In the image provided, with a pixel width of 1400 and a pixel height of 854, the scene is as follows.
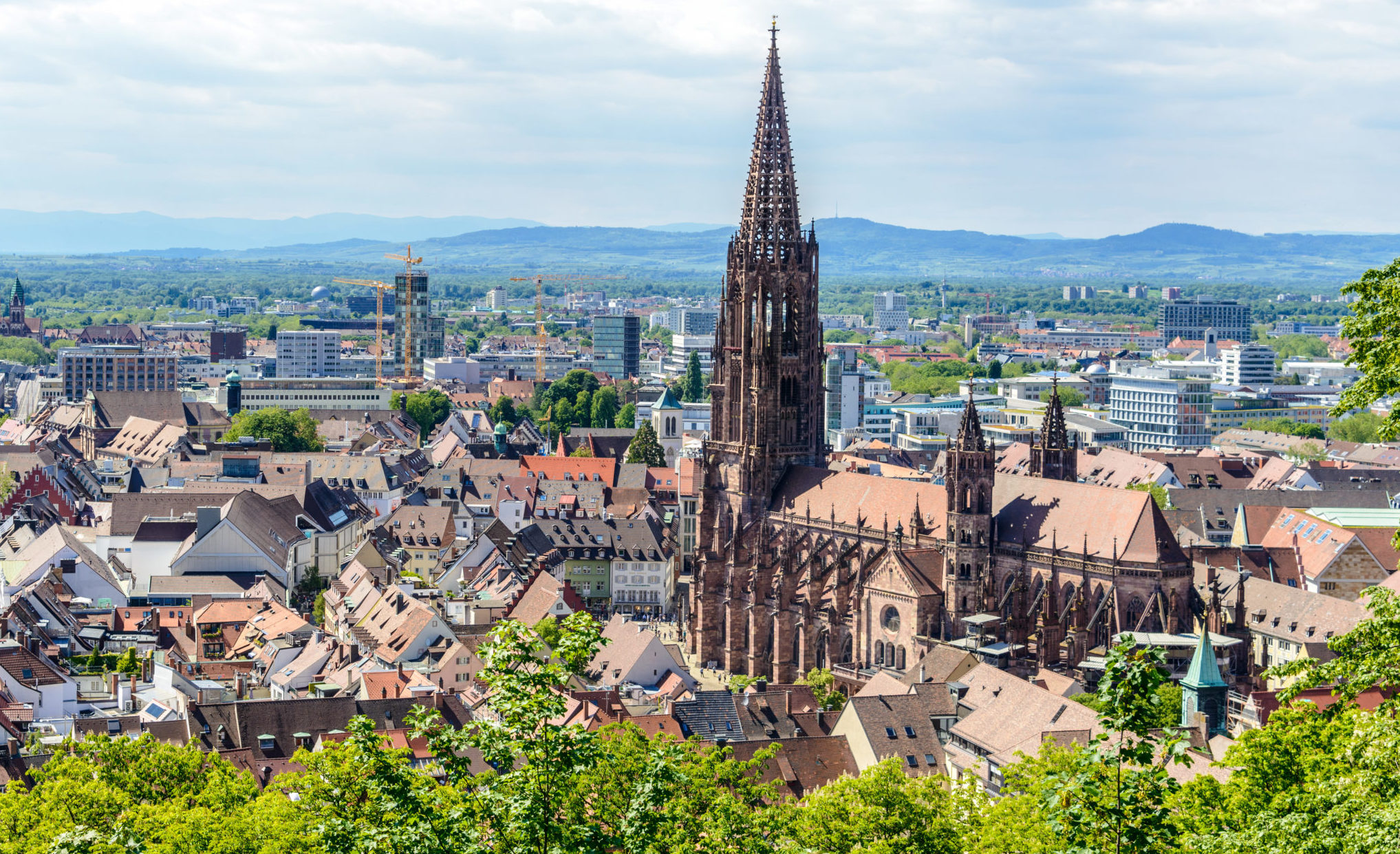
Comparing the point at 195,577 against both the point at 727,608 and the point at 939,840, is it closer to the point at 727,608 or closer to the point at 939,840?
the point at 727,608

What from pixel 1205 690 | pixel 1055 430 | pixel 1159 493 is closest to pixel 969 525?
pixel 1055 430

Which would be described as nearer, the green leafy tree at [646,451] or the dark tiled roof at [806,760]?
the dark tiled roof at [806,760]

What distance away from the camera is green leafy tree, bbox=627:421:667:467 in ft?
637

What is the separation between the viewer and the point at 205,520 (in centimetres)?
12625

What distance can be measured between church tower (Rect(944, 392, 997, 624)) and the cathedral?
9 centimetres

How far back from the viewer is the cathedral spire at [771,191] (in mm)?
116812

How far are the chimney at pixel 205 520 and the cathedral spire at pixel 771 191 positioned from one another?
4235 centimetres

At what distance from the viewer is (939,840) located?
50.4 metres

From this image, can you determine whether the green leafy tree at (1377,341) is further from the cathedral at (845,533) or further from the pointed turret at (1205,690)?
the cathedral at (845,533)

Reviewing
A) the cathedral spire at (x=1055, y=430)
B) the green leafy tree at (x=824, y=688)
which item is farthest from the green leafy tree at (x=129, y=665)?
the cathedral spire at (x=1055, y=430)

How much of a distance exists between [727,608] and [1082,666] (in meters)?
32.4

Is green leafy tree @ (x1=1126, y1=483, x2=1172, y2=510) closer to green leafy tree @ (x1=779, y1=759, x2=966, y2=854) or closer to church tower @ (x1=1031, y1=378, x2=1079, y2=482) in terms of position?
church tower @ (x1=1031, y1=378, x2=1079, y2=482)

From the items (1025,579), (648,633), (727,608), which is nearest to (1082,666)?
(1025,579)

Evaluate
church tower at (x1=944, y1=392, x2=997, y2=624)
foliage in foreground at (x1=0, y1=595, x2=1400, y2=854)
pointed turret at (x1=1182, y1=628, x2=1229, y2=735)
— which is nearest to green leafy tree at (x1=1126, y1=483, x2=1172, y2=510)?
church tower at (x1=944, y1=392, x2=997, y2=624)
